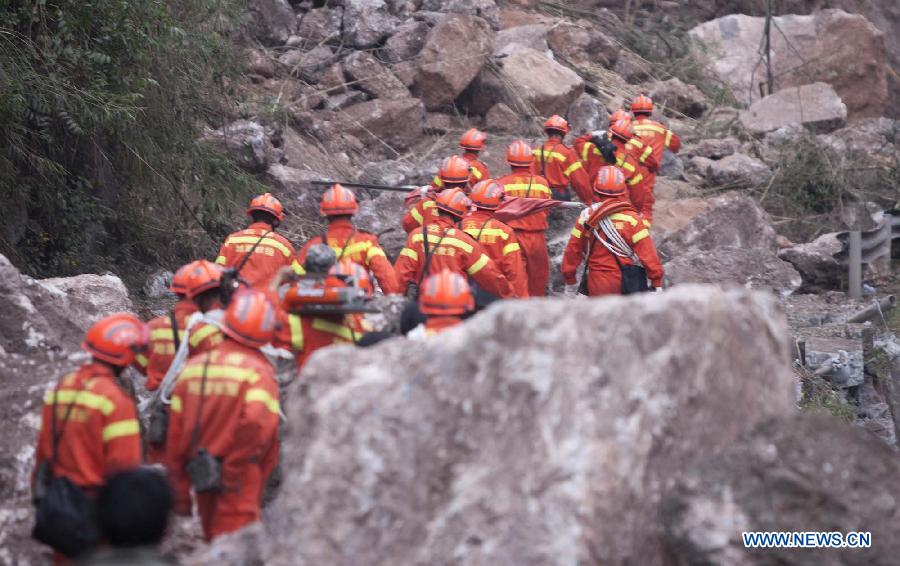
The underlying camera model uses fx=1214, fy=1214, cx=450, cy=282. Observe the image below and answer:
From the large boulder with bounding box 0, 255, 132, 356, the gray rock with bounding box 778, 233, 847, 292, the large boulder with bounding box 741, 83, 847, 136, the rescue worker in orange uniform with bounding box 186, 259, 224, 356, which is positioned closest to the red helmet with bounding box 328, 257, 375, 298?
the rescue worker in orange uniform with bounding box 186, 259, 224, 356

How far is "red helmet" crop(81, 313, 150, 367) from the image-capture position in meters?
5.27

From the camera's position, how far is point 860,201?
1538 centimetres

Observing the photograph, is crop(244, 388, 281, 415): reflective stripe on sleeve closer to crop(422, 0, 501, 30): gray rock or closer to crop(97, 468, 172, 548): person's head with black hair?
crop(97, 468, 172, 548): person's head with black hair

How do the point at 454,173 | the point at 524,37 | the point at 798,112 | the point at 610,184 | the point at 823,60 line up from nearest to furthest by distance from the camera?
the point at 610,184, the point at 454,173, the point at 524,37, the point at 798,112, the point at 823,60

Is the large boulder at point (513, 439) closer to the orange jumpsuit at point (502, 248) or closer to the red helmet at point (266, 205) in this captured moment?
the red helmet at point (266, 205)

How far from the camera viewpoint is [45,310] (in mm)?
7625

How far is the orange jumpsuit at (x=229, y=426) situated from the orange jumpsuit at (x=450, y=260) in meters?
3.36

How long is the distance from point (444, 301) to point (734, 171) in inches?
410

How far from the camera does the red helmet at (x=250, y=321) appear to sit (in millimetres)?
5410

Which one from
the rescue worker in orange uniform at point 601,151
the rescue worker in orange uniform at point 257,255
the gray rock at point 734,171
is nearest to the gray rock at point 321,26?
the gray rock at point 734,171

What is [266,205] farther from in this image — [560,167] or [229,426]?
[560,167]

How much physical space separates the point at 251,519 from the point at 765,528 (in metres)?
2.24

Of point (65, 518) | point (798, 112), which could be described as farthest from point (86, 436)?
point (798, 112)

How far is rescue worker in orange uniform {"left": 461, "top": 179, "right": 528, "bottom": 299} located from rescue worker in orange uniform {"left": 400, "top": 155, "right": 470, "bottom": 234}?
22.7 inches
